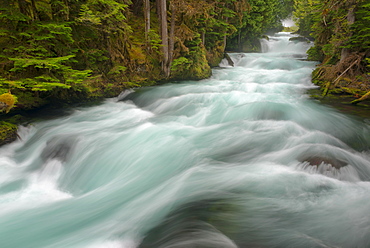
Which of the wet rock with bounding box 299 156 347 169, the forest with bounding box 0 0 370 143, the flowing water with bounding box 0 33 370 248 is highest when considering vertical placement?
the forest with bounding box 0 0 370 143

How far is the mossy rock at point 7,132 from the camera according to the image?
18.3 ft

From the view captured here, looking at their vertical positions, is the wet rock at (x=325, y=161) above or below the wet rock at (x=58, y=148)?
above

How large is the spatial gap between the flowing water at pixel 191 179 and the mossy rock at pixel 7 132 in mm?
149

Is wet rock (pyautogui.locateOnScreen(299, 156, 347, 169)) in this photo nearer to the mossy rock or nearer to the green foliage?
the green foliage

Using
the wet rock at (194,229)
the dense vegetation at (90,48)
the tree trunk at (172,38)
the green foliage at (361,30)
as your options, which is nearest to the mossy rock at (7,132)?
the dense vegetation at (90,48)

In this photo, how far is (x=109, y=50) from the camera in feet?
28.9

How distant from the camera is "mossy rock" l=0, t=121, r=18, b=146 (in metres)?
5.58

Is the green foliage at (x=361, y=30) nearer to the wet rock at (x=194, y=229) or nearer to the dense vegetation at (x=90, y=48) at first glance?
the dense vegetation at (x=90, y=48)

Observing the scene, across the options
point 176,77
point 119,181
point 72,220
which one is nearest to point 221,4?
point 176,77

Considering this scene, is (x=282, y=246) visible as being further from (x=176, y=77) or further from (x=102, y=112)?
(x=176, y=77)

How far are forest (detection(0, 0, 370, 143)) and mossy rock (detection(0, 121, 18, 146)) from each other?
0.03m

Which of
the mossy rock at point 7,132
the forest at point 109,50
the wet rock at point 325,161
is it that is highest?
the forest at point 109,50

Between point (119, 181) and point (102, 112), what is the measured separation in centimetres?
412

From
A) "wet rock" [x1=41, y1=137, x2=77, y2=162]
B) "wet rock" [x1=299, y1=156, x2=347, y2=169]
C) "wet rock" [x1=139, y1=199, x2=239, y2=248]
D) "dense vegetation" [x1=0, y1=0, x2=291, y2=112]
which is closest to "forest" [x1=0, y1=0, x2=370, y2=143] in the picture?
"dense vegetation" [x1=0, y1=0, x2=291, y2=112]
